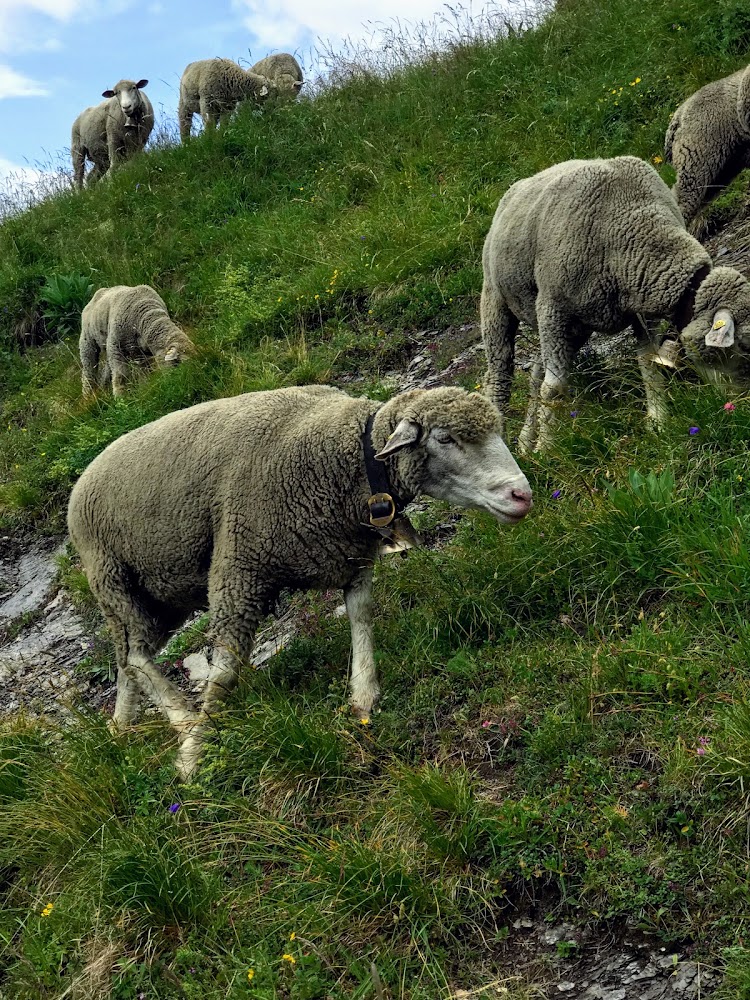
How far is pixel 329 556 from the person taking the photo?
17.4 ft

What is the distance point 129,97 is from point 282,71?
2679 mm

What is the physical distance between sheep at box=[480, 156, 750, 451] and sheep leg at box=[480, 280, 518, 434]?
0.34 meters

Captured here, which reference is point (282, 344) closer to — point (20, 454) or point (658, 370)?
point (20, 454)

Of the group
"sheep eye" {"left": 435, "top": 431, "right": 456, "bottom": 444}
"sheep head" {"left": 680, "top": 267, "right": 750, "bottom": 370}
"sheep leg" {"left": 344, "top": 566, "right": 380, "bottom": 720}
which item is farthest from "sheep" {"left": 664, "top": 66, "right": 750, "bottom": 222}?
"sheep leg" {"left": 344, "top": 566, "right": 380, "bottom": 720}

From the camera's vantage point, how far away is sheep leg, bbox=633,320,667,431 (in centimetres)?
582

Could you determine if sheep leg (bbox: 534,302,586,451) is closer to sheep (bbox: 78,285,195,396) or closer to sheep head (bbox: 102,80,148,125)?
sheep (bbox: 78,285,195,396)

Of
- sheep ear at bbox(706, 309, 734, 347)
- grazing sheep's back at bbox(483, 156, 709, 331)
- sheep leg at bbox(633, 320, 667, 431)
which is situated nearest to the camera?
sheep ear at bbox(706, 309, 734, 347)

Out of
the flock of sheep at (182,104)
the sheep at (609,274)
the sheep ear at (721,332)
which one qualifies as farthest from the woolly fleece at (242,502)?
the flock of sheep at (182,104)

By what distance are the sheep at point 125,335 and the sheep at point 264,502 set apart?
481 centimetres

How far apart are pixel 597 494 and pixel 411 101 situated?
9.28 m

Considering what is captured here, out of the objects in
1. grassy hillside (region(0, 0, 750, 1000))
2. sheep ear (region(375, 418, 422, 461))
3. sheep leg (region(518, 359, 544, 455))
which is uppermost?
sheep ear (region(375, 418, 422, 461))

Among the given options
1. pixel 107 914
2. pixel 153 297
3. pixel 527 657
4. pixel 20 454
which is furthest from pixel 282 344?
pixel 107 914

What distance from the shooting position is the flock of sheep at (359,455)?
5.13m

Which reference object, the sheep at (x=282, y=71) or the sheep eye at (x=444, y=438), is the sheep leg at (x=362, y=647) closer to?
the sheep eye at (x=444, y=438)
